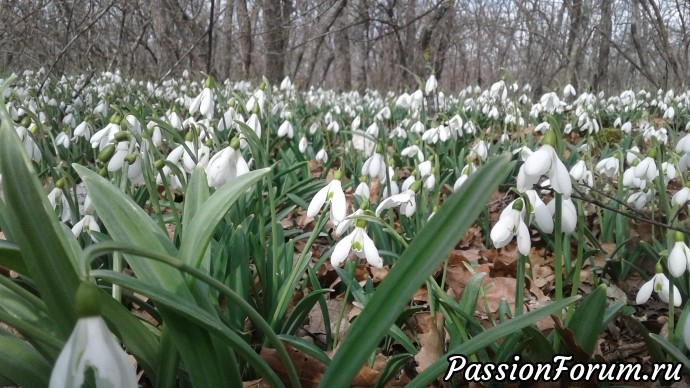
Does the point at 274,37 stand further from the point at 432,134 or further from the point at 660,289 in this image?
the point at 660,289

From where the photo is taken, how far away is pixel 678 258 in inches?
60.8

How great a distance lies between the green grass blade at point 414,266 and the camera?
94cm

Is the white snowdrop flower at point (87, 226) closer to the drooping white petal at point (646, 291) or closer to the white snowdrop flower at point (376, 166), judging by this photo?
the white snowdrop flower at point (376, 166)

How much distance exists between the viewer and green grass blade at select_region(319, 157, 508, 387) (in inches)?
37.1

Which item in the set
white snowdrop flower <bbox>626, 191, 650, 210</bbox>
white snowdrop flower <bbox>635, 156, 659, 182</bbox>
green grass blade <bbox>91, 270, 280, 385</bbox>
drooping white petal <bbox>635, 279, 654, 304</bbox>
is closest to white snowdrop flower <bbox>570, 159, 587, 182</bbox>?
white snowdrop flower <bbox>635, 156, 659, 182</bbox>

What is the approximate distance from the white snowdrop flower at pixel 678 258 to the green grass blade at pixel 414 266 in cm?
89

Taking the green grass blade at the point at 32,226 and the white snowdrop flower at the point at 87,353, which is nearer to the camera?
the white snowdrop flower at the point at 87,353

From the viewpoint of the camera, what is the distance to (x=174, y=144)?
7.58 feet

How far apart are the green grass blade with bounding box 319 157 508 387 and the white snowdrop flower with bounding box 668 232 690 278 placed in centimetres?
89

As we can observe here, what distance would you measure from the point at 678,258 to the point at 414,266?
0.94 metres

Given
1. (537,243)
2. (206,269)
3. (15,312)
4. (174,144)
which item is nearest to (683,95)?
(537,243)

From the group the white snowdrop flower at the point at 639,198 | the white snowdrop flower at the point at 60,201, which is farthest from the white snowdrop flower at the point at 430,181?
the white snowdrop flower at the point at 60,201

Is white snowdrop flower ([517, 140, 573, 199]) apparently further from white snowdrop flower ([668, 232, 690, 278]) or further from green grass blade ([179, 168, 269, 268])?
green grass blade ([179, 168, 269, 268])

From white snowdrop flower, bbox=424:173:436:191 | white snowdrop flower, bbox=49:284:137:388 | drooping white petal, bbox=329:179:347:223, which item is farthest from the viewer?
white snowdrop flower, bbox=424:173:436:191
